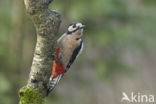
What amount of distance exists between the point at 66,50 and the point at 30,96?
1680 millimetres

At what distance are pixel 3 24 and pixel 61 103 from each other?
6.20ft

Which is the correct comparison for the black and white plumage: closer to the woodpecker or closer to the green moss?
the woodpecker

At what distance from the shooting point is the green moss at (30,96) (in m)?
3.57

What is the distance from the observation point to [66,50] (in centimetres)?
522

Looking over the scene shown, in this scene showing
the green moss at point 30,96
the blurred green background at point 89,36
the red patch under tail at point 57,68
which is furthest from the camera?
the blurred green background at point 89,36

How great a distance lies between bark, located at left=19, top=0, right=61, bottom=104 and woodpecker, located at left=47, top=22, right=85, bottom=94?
1.44m

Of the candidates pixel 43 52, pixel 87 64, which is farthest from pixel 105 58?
pixel 43 52

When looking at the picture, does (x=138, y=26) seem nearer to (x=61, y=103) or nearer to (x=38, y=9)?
(x=61, y=103)

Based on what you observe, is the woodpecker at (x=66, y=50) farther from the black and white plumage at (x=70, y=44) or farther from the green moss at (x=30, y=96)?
the green moss at (x=30, y=96)

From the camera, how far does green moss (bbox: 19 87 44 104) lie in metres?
3.57

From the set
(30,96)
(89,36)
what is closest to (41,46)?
(30,96)

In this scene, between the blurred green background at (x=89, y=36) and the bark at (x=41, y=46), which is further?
the blurred green background at (x=89, y=36)

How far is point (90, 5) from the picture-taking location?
26.1ft

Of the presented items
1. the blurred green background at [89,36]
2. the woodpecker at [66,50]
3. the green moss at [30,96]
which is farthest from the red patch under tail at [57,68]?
the blurred green background at [89,36]
